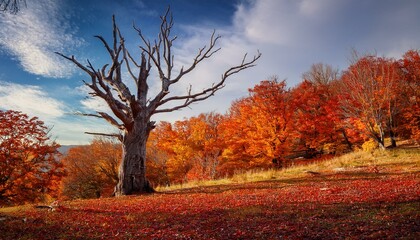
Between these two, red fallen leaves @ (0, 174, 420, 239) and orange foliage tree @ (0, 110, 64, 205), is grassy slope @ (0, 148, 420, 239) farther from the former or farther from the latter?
orange foliage tree @ (0, 110, 64, 205)

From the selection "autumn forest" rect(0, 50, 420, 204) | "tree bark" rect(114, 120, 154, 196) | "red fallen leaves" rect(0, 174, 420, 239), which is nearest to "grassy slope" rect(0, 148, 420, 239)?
"red fallen leaves" rect(0, 174, 420, 239)

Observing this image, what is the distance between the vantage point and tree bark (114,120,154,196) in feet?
49.0

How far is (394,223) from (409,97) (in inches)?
1225

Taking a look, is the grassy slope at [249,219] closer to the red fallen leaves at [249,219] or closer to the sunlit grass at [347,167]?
the red fallen leaves at [249,219]

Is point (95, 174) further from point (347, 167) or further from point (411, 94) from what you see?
point (411, 94)

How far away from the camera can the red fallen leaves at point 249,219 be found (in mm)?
5863

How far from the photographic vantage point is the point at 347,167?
19672mm

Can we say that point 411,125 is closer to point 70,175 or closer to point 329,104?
point 329,104

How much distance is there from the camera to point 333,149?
35188 mm

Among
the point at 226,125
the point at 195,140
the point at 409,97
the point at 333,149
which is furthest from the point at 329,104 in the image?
the point at 195,140

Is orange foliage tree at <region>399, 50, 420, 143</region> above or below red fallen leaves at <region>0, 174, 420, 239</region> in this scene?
above

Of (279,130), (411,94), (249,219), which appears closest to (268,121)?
(279,130)

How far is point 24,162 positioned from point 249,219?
2234cm

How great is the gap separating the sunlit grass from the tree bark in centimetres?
357
